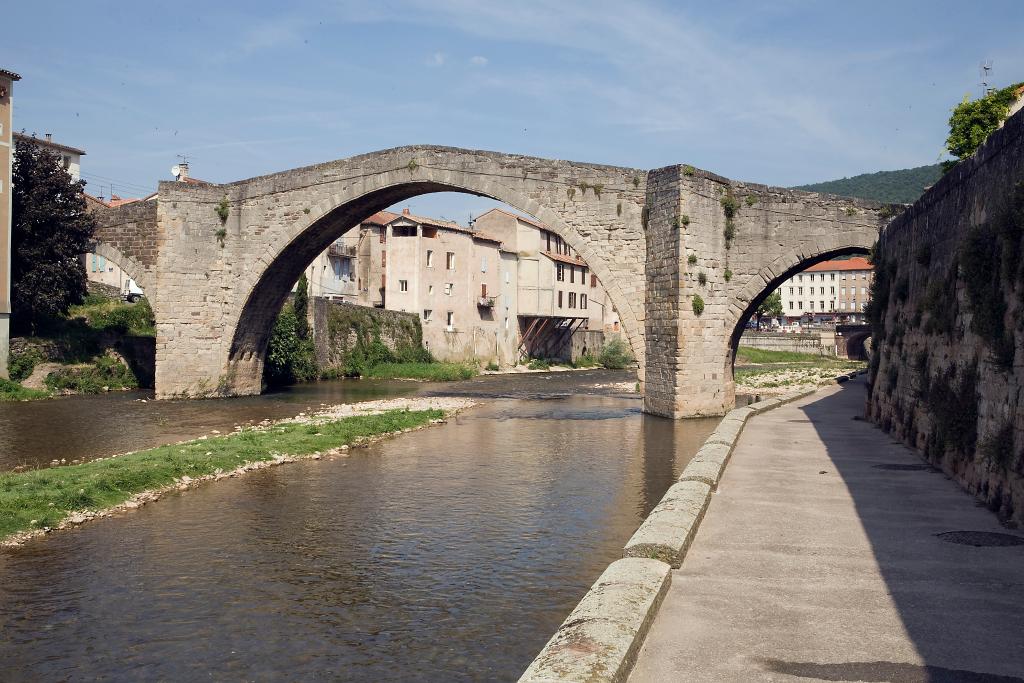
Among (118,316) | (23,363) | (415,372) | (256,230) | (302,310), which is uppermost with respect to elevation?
(256,230)

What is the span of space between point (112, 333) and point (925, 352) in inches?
1067

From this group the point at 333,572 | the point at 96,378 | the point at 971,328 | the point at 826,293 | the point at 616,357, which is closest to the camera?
the point at 333,572

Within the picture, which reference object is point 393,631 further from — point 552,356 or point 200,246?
point 552,356

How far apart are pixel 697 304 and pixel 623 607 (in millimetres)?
16306

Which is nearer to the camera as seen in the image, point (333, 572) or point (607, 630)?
point (607, 630)

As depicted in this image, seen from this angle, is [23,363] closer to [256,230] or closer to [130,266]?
[130,266]

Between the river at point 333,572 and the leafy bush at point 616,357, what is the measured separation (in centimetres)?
3887

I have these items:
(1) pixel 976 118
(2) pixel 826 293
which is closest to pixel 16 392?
(1) pixel 976 118

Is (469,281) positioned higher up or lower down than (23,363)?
higher up

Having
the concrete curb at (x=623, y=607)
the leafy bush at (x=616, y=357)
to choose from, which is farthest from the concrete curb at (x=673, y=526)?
the leafy bush at (x=616, y=357)

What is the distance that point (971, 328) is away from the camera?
8352 mm

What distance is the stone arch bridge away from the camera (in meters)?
20.3

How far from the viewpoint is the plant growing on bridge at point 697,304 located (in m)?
20.1

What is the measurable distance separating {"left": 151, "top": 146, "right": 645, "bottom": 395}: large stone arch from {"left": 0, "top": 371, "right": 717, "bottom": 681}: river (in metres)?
12.3
